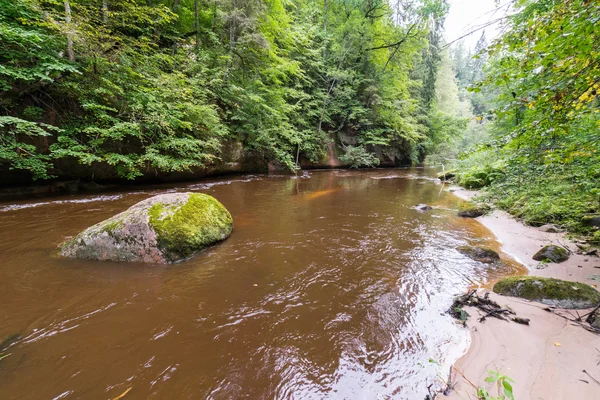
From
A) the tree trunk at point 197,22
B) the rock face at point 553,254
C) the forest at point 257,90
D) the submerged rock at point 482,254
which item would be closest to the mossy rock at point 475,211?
the forest at point 257,90

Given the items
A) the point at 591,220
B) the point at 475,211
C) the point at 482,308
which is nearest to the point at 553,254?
the point at 591,220

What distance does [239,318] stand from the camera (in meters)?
2.72

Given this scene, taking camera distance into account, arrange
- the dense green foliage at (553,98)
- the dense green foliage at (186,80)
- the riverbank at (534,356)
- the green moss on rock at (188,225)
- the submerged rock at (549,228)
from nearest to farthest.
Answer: the riverbank at (534,356) < the dense green foliage at (553,98) < the green moss on rock at (188,225) < the submerged rock at (549,228) < the dense green foliage at (186,80)

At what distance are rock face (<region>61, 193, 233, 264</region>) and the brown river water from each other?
0.19m

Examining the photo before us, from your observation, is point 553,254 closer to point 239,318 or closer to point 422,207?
point 422,207

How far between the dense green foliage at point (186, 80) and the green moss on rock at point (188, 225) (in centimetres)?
403

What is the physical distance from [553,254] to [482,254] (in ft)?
3.39

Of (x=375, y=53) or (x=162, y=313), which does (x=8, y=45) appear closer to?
(x=162, y=313)

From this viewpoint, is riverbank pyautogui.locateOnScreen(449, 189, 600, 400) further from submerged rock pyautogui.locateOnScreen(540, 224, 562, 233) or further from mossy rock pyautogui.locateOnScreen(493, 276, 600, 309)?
submerged rock pyautogui.locateOnScreen(540, 224, 562, 233)

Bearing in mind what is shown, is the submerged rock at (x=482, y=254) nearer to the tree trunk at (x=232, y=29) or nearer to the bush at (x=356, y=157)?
the tree trunk at (x=232, y=29)

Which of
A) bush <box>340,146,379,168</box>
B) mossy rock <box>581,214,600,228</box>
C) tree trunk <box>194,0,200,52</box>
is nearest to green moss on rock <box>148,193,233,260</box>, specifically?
mossy rock <box>581,214,600,228</box>

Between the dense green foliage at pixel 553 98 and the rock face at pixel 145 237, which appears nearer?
the dense green foliage at pixel 553 98

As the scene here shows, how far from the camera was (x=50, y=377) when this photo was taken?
6.33 ft

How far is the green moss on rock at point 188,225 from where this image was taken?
4.00m
